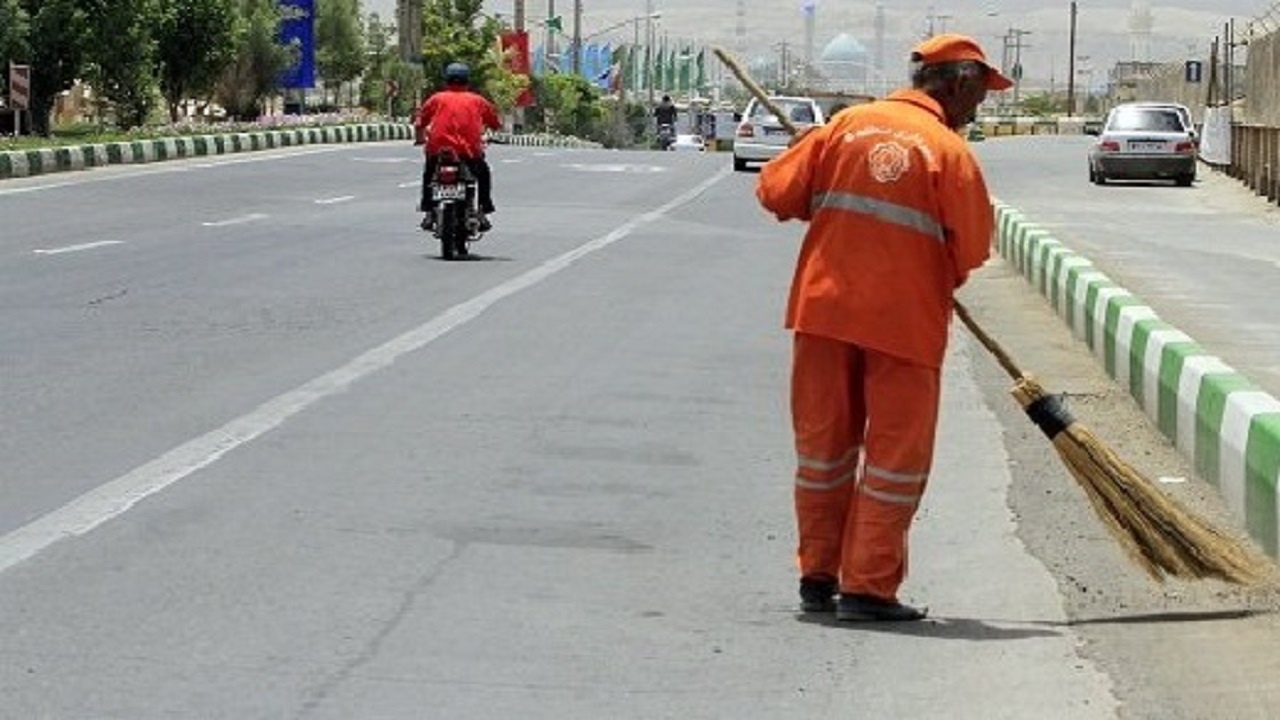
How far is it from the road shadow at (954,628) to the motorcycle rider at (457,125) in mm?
14821

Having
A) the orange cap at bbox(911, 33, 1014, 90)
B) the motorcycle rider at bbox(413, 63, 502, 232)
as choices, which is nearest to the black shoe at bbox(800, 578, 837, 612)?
the orange cap at bbox(911, 33, 1014, 90)

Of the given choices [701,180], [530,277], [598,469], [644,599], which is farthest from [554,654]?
[701,180]

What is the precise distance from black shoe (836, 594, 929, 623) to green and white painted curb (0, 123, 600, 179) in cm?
3213

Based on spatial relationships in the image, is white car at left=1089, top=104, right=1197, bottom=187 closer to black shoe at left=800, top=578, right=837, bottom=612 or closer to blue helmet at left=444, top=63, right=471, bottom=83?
blue helmet at left=444, top=63, right=471, bottom=83

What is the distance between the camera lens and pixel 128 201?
3161 cm

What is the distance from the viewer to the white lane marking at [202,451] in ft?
27.9

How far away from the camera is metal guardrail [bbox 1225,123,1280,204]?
4191cm

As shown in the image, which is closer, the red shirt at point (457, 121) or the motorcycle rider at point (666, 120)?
the red shirt at point (457, 121)

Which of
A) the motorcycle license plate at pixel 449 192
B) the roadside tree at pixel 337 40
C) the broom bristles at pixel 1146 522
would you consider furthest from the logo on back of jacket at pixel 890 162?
the roadside tree at pixel 337 40

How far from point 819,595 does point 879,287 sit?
3.00ft

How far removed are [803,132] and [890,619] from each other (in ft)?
4.86

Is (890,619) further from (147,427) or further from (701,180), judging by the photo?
(701,180)

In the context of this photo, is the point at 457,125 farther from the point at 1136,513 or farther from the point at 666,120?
the point at 666,120

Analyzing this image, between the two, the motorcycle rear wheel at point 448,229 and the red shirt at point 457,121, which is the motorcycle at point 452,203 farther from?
the red shirt at point 457,121
